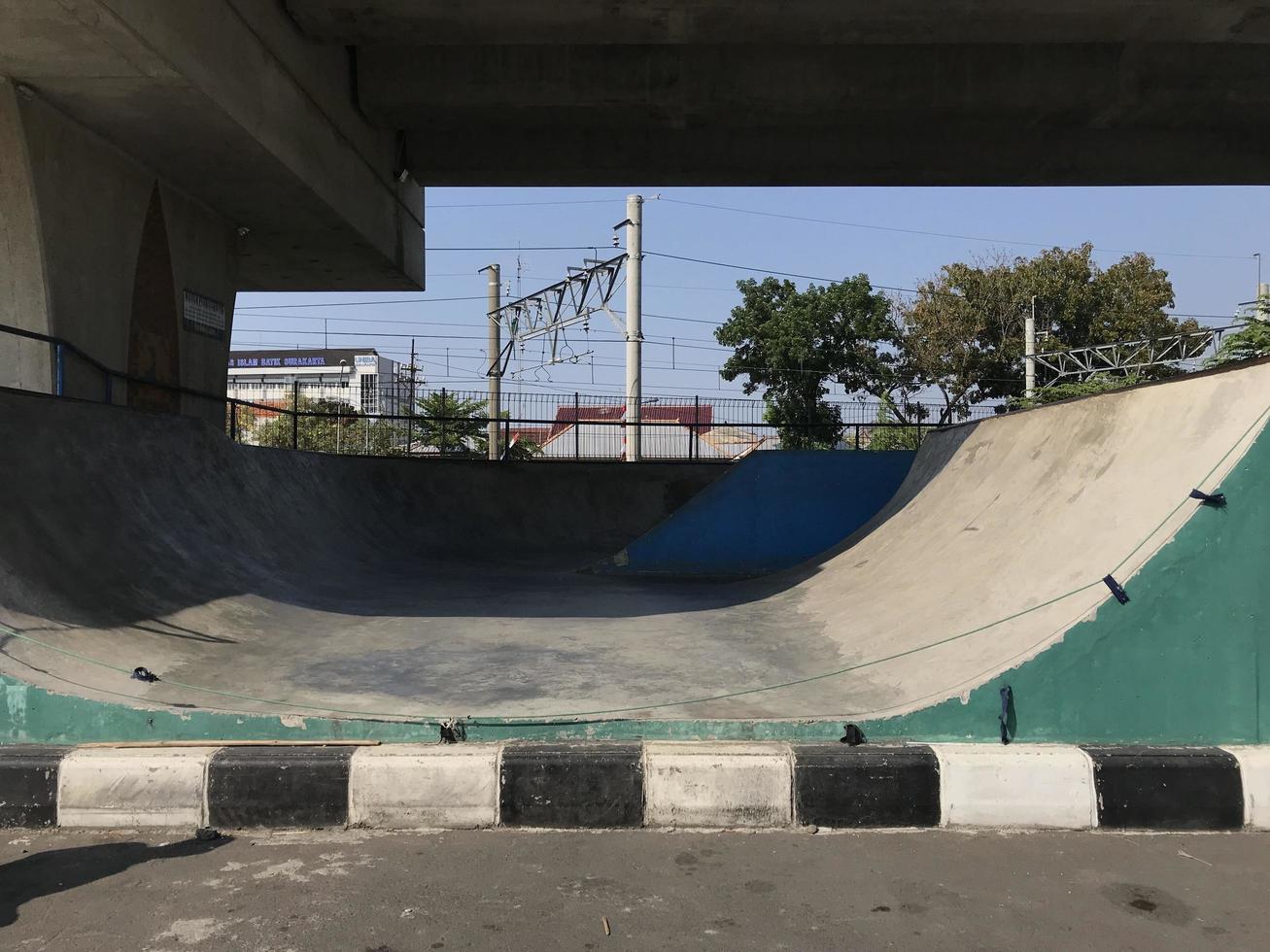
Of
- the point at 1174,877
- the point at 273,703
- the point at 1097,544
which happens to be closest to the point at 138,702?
the point at 273,703

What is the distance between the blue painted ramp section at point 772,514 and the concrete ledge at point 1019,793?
823 centimetres

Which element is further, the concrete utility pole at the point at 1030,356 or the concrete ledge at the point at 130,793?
the concrete utility pole at the point at 1030,356

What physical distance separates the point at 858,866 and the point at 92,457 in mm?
6595

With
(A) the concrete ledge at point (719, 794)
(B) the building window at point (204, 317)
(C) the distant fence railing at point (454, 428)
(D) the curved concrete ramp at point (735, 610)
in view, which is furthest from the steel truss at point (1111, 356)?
(A) the concrete ledge at point (719, 794)

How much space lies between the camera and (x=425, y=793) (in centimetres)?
405

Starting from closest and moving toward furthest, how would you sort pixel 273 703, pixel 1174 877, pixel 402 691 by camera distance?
1. pixel 1174 877
2. pixel 273 703
3. pixel 402 691

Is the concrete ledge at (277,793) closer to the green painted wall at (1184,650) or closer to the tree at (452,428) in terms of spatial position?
the green painted wall at (1184,650)

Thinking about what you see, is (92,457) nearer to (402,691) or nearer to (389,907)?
(402,691)

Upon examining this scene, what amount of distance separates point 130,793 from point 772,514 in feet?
32.0

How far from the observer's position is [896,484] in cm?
1246

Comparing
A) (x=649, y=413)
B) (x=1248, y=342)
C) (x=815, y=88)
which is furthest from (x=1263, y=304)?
(x=649, y=413)

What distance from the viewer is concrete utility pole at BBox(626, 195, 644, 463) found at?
1056 inches

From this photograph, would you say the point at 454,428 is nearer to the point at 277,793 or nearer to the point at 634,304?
the point at 634,304

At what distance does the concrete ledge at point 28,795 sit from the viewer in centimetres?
404
